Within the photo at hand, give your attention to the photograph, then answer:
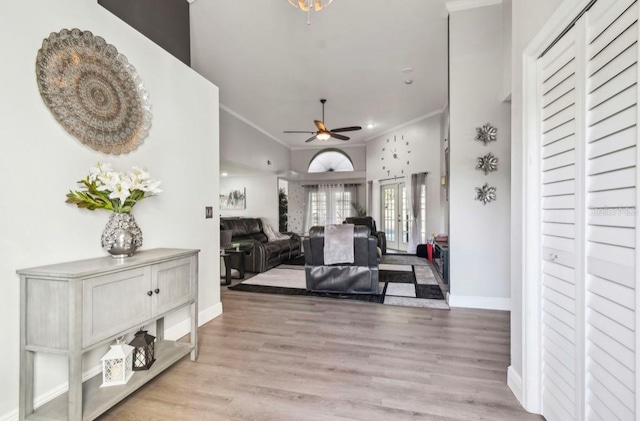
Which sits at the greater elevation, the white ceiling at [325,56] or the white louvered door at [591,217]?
the white ceiling at [325,56]

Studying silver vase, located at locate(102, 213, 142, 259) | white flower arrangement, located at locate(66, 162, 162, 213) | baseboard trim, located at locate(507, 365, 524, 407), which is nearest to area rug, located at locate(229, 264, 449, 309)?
baseboard trim, located at locate(507, 365, 524, 407)

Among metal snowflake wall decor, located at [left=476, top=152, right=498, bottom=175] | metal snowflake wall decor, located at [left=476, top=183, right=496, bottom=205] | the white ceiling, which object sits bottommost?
metal snowflake wall decor, located at [left=476, top=183, right=496, bottom=205]

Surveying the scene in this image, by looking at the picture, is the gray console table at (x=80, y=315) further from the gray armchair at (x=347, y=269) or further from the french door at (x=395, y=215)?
the french door at (x=395, y=215)

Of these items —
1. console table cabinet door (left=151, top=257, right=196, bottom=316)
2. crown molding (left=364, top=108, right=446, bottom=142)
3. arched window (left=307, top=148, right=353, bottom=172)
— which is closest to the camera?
console table cabinet door (left=151, top=257, right=196, bottom=316)

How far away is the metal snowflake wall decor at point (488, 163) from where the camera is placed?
3395 mm

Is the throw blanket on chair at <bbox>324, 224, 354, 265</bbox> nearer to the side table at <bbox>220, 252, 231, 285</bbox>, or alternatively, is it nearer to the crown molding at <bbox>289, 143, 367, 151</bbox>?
the side table at <bbox>220, 252, 231, 285</bbox>

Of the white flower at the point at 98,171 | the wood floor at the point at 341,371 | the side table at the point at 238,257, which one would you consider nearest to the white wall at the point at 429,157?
the wood floor at the point at 341,371

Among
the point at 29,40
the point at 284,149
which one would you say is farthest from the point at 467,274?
the point at 284,149

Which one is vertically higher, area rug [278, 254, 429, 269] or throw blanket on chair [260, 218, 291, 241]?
throw blanket on chair [260, 218, 291, 241]

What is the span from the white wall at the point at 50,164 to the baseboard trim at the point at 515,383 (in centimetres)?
273

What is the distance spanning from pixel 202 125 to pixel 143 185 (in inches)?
52.7

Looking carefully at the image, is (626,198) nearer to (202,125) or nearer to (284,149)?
(202,125)

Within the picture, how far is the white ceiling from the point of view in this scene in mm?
3289

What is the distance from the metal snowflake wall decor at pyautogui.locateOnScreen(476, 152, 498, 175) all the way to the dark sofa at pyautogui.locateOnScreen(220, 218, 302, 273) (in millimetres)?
3894
